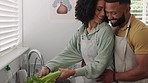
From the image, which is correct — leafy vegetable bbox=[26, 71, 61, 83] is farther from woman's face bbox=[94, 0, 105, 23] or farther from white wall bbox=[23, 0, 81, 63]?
white wall bbox=[23, 0, 81, 63]

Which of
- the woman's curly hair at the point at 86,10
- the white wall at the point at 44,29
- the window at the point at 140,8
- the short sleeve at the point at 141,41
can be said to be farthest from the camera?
the window at the point at 140,8

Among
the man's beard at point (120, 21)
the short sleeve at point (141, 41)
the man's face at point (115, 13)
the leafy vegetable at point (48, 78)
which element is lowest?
the leafy vegetable at point (48, 78)

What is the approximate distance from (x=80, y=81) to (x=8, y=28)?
82 centimetres

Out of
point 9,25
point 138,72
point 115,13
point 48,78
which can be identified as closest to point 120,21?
point 115,13

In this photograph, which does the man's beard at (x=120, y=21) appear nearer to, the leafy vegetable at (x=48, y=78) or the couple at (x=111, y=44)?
the couple at (x=111, y=44)

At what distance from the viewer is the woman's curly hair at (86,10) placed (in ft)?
4.90

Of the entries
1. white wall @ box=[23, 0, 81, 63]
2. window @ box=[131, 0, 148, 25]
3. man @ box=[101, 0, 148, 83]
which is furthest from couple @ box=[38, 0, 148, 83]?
window @ box=[131, 0, 148, 25]

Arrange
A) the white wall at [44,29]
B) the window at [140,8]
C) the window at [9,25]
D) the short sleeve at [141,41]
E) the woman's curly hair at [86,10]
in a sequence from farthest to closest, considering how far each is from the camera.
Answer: the window at [140,8]
the white wall at [44,29]
the window at [9,25]
the woman's curly hair at [86,10]
the short sleeve at [141,41]

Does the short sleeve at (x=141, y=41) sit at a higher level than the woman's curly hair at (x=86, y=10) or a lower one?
lower

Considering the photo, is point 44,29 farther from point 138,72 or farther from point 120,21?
point 138,72

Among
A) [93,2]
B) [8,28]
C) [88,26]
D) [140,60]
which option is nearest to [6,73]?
[8,28]

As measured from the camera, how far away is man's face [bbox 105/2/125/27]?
141cm

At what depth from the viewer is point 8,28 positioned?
7.11 feet

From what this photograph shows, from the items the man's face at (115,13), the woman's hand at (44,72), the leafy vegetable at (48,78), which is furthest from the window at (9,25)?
the man's face at (115,13)
